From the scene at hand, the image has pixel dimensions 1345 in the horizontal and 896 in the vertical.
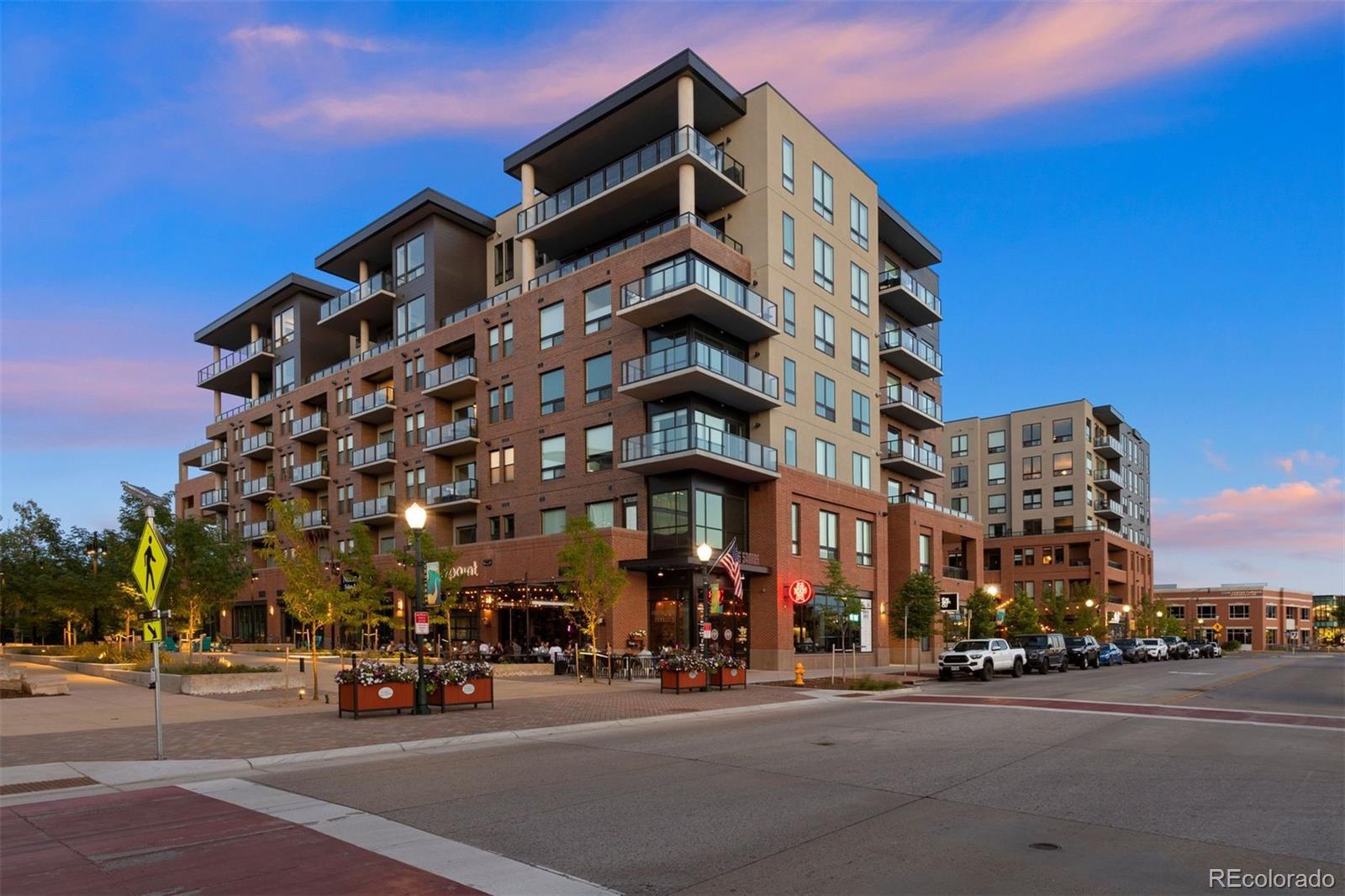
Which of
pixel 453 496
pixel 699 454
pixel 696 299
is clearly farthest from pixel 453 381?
pixel 699 454

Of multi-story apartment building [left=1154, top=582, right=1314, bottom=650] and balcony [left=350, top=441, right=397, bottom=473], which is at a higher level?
balcony [left=350, top=441, right=397, bottom=473]

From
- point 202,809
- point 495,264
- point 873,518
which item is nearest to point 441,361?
point 495,264

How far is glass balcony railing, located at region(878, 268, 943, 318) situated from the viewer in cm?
5118

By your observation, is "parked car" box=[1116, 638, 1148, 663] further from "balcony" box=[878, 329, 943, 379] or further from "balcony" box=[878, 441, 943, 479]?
"balcony" box=[878, 329, 943, 379]

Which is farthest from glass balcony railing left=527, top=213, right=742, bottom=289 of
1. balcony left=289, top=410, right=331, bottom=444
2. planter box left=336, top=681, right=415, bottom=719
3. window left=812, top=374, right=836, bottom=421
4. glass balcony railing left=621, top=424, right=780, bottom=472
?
planter box left=336, top=681, right=415, bottom=719

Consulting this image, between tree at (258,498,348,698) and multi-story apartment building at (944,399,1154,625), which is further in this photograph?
multi-story apartment building at (944,399,1154,625)

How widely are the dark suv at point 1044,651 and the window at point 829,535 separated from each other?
31.0 feet

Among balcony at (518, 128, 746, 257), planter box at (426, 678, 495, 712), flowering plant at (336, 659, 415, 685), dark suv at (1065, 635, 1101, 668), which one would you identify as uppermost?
balcony at (518, 128, 746, 257)

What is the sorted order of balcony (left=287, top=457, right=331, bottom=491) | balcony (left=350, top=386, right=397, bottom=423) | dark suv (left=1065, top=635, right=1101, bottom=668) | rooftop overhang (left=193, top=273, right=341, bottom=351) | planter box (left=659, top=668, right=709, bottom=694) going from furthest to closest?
rooftop overhang (left=193, top=273, right=341, bottom=351) < balcony (left=287, top=457, right=331, bottom=491) < balcony (left=350, top=386, right=397, bottom=423) < dark suv (left=1065, top=635, right=1101, bottom=668) < planter box (left=659, top=668, right=709, bottom=694)

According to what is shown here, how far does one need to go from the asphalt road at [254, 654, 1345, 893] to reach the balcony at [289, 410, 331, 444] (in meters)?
47.8

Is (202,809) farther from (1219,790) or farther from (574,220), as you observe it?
(574,220)

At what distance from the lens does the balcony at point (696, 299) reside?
3547 centimetres

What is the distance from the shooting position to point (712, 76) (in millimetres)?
39062

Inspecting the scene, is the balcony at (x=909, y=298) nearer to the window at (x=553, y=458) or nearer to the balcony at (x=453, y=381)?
the window at (x=553, y=458)
